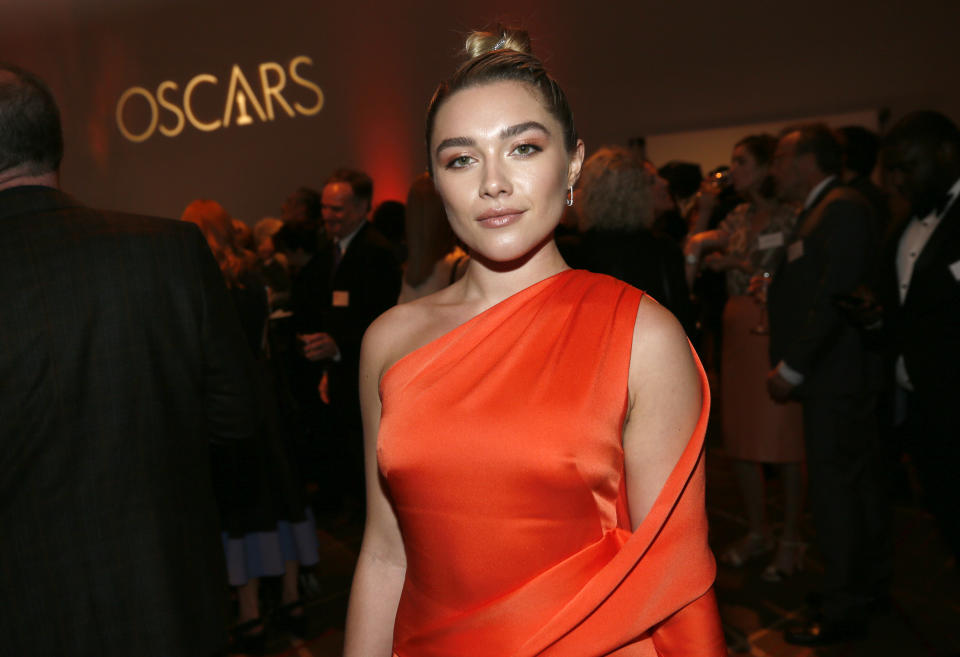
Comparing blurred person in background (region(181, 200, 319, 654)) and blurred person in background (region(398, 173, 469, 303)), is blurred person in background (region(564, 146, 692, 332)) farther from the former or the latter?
blurred person in background (region(181, 200, 319, 654))

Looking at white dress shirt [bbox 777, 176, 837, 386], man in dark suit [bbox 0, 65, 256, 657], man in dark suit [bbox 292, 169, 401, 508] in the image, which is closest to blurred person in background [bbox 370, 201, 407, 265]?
man in dark suit [bbox 292, 169, 401, 508]

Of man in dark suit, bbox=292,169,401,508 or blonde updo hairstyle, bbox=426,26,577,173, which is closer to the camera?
Result: blonde updo hairstyle, bbox=426,26,577,173

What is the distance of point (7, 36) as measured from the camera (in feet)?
30.7

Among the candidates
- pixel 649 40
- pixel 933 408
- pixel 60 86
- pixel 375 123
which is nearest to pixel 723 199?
pixel 649 40

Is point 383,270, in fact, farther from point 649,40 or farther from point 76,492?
point 649,40

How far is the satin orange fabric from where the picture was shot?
1.08 metres

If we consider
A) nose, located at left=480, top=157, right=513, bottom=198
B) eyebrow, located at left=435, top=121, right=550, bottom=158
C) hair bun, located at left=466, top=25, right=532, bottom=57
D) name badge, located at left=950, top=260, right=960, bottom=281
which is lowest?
name badge, located at left=950, top=260, right=960, bottom=281

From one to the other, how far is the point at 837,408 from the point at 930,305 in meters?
0.56

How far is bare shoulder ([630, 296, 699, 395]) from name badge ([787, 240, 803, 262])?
6.90 ft

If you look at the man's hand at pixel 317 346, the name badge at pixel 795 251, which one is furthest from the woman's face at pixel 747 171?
the man's hand at pixel 317 346

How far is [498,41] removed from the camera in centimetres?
128

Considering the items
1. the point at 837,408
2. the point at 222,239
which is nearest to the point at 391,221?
the point at 222,239

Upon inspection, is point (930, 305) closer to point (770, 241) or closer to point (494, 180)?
point (770, 241)

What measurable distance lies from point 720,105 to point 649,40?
89 cm
